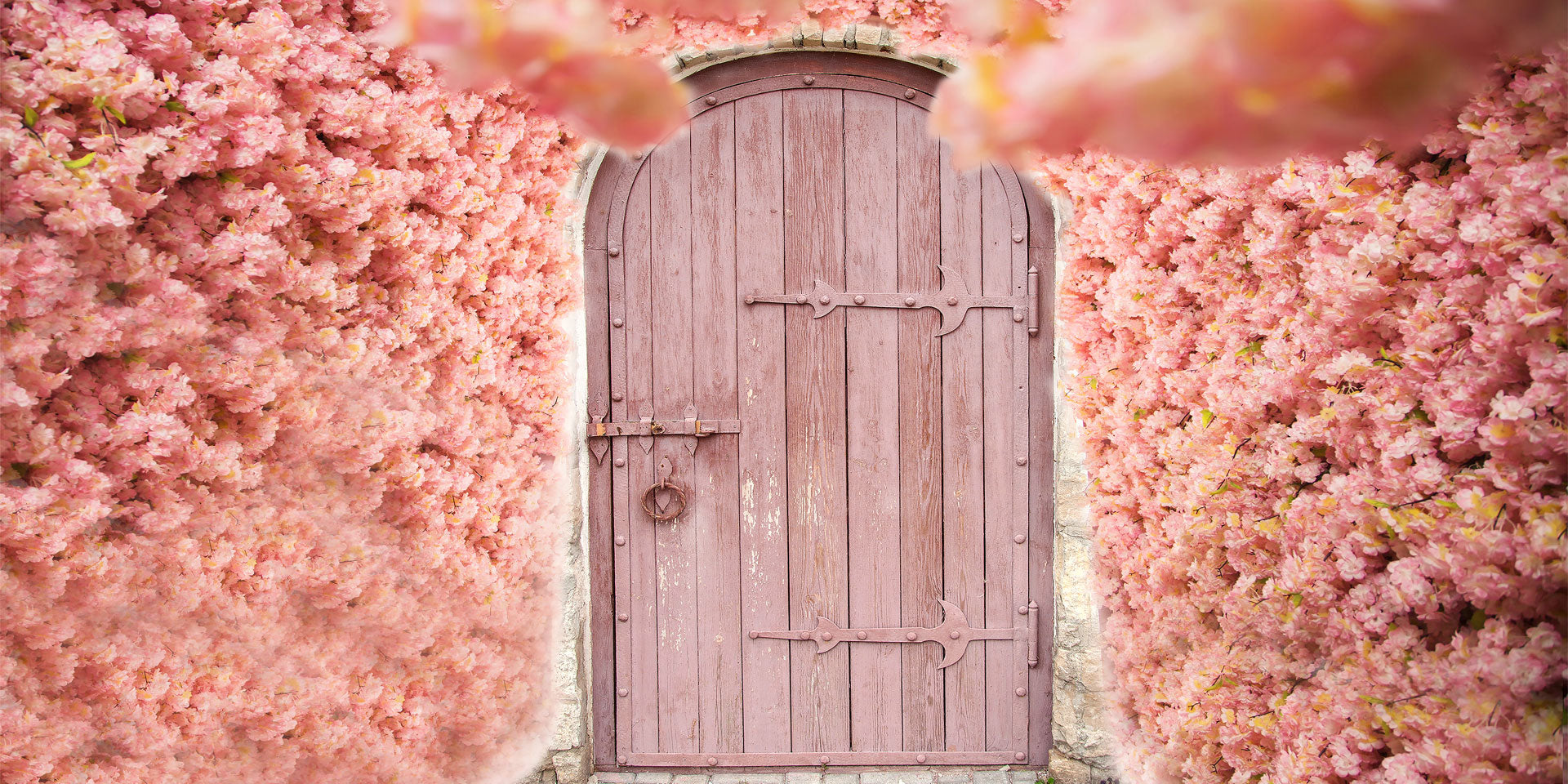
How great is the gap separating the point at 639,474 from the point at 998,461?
0.97 m

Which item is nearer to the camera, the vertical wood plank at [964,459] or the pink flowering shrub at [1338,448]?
the pink flowering shrub at [1338,448]

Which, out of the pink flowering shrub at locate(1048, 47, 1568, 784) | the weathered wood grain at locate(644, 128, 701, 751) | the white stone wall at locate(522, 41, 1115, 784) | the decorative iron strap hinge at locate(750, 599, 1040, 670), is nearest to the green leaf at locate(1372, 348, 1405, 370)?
the pink flowering shrub at locate(1048, 47, 1568, 784)

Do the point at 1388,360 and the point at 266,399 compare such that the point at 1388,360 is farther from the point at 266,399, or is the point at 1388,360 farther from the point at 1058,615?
the point at 266,399

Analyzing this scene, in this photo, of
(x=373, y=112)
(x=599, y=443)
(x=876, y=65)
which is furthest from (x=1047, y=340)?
(x=373, y=112)

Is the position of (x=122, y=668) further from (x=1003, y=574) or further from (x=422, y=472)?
(x=1003, y=574)

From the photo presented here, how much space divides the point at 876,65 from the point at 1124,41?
2124 mm

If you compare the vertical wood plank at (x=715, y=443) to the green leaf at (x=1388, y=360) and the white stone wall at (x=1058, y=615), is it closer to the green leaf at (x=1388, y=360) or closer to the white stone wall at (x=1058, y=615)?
the white stone wall at (x=1058, y=615)

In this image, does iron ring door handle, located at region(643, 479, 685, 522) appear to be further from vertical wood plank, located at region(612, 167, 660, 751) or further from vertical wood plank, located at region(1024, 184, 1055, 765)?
vertical wood plank, located at region(1024, 184, 1055, 765)

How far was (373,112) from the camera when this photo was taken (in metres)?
1.97

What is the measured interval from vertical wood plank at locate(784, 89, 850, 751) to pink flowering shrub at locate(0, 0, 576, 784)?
0.61 meters

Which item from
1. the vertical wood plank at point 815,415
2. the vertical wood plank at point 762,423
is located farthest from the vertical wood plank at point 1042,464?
the vertical wood plank at point 762,423

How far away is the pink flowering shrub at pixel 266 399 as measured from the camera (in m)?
1.43

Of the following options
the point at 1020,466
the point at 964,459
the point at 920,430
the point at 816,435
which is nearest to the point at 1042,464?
the point at 1020,466

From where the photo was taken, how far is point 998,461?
251cm
